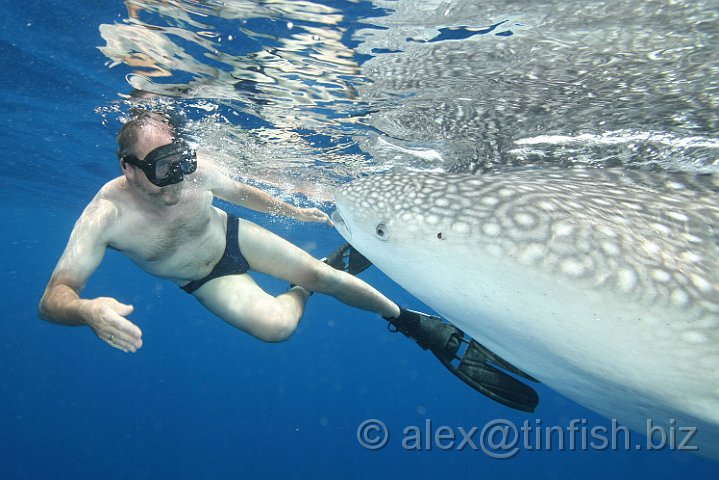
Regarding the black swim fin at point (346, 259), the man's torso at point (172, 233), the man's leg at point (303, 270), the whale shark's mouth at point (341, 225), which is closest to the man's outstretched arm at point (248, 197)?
the man's torso at point (172, 233)

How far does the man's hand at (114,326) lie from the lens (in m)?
2.35

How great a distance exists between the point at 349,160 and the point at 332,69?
4712 mm

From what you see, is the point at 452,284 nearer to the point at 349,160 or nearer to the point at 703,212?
the point at 703,212

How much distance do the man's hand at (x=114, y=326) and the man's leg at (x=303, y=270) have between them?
2675 millimetres

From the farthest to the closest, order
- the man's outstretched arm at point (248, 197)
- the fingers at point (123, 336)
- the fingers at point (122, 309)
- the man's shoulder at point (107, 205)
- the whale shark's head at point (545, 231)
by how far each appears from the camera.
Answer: the man's outstretched arm at point (248, 197), the man's shoulder at point (107, 205), the fingers at point (122, 309), the fingers at point (123, 336), the whale shark's head at point (545, 231)

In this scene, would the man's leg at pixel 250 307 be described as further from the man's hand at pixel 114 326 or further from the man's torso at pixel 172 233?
the man's hand at pixel 114 326

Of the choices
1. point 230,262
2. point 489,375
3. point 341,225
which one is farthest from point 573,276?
point 230,262

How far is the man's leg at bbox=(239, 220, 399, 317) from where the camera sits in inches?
197

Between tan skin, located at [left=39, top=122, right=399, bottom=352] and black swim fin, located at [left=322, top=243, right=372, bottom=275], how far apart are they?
596 mm

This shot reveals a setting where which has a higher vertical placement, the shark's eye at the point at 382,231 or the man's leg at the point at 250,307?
the shark's eye at the point at 382,231

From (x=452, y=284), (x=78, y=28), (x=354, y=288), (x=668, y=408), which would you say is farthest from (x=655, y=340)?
(x=78, y=28)

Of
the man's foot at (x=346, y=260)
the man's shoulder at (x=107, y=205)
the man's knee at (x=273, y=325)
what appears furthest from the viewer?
the man's foot at (x=346, y=260)

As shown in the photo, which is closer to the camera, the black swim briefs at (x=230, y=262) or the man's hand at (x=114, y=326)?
the man's hand at (x=114, y=326)

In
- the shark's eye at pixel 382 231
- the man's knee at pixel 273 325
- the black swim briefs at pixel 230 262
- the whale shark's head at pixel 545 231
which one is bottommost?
the man's knee at pixel 273 325
